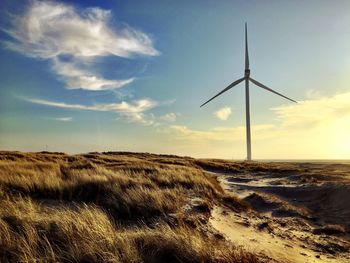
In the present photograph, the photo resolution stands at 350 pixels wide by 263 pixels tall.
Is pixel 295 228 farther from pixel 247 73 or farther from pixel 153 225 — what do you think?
pixel 247 73

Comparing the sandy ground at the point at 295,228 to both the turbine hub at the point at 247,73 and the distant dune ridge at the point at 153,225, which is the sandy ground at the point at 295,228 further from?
the turbine hub at the point at 247,73

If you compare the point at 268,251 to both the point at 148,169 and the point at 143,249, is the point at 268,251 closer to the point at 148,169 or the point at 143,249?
the point at 143,249

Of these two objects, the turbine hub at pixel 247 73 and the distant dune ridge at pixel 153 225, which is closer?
the distant dune ridge at pixel 153 225

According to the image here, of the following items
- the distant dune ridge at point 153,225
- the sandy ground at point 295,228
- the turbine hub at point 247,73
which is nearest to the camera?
the distant dune ridge at point 153,225

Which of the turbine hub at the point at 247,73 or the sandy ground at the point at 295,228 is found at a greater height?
the turbine hub at the point at 247,73

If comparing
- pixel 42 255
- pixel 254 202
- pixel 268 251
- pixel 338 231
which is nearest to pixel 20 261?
pixel 42 255

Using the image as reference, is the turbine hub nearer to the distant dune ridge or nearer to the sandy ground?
the sandy ground

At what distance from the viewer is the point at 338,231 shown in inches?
642

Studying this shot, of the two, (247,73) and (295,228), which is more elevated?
(247,73)

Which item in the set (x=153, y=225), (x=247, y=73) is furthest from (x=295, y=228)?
(x=247, y=73)

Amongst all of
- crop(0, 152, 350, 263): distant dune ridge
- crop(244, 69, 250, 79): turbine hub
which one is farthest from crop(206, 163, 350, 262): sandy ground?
crop(244, 69, 250, 79): turbine hub

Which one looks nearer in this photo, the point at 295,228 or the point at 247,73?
the point at 295,228

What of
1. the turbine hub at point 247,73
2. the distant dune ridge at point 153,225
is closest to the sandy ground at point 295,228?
the distant dune ridge at point 153,225

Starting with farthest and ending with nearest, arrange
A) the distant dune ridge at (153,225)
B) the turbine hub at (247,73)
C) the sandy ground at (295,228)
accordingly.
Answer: the turbine hub at (247,73), the sandy ground at (295,228), the distant dune ridge at (153,225)
